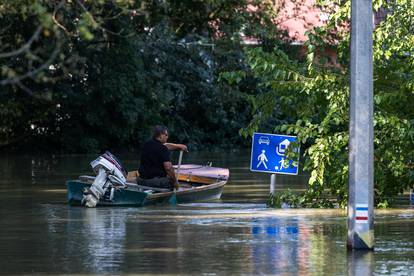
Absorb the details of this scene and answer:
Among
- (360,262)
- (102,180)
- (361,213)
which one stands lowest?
(360,262)

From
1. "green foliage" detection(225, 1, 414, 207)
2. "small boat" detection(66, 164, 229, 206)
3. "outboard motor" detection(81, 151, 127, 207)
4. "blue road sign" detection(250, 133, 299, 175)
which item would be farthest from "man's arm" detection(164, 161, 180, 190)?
"green foliage" detection(225, 1, 414, 207)

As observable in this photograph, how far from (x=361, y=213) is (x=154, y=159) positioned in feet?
30.0

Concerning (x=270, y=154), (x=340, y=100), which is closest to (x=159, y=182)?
(x=270, y=154)

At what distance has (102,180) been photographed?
848 inches

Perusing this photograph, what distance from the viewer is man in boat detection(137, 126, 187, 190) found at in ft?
74.4

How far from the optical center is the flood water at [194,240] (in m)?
13.3

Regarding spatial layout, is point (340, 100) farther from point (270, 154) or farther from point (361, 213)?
point (361, 213)

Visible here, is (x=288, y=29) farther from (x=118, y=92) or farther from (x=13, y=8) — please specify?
(x=13, y=8)

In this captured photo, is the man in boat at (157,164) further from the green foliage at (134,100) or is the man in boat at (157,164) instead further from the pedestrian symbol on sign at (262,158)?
the green foliage at (134,100)

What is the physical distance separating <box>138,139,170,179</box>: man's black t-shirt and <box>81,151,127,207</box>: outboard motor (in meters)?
1.05

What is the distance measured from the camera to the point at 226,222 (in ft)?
60.2

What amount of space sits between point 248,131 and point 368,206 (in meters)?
6.82

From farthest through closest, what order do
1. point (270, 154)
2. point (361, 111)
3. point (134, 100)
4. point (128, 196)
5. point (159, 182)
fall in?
point (134, 100) < point (159, 182) < point (270, 154) < point (128, 196) < point (361, 111)

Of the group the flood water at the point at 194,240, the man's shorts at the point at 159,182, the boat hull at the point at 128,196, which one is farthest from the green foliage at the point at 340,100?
the man's shorts at the point at 159,182
